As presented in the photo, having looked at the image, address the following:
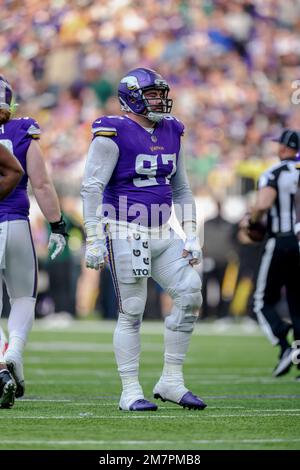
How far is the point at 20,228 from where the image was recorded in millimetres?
7953

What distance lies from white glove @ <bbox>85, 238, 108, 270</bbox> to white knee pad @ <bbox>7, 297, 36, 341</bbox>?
1001mm

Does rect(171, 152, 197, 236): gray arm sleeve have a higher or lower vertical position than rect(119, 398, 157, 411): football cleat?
higher

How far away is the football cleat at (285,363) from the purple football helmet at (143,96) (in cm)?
356

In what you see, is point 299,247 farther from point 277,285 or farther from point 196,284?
point 196,284

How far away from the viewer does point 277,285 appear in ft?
35.6

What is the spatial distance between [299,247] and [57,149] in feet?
38.6

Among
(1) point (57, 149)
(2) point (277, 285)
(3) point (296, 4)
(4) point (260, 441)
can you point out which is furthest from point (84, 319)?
(4) point (260, 441)

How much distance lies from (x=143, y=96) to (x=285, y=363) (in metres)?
3.72

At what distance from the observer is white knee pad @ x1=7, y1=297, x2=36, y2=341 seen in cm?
805

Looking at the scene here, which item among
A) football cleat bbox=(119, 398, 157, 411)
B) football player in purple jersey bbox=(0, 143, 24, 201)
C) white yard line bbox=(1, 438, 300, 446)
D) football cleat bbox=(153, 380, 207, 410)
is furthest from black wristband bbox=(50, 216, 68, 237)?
white yard line bbox=(1, 438, 300, 446)

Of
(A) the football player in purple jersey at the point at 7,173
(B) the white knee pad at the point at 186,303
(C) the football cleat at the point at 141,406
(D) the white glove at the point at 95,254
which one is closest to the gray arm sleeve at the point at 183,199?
(B) the white knee pad at the point at 186,303

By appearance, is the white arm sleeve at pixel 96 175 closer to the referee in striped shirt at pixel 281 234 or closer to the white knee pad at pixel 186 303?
A: the white knee pad at pixel 186 303

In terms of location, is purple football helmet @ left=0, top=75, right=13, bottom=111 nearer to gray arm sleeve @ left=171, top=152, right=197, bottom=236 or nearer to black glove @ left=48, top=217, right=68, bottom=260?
black glove @ left=48, top=217, right=68, bottom=260

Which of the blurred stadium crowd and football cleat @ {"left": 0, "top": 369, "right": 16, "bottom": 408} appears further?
the blurred stadium crowd
